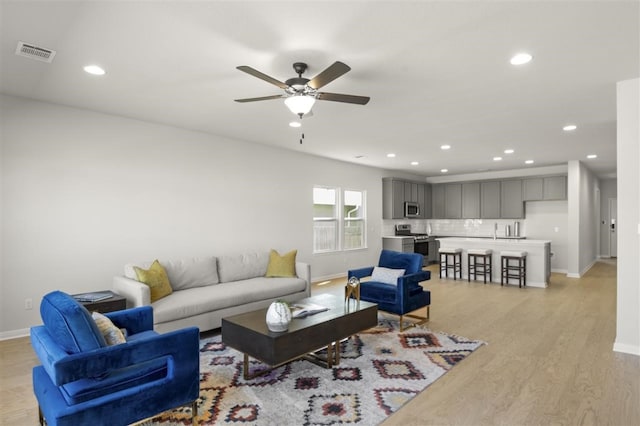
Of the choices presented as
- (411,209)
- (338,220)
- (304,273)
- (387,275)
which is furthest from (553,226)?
(304,273)

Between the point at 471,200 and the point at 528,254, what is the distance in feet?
9.77

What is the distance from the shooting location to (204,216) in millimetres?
5527

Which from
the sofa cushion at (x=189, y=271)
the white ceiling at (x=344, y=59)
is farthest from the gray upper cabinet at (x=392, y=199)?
the sofa cushion at (x=189, y=271)

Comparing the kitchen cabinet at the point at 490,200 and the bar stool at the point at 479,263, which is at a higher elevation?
the kitchen cabinet at the point at 490,200

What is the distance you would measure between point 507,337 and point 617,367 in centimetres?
100

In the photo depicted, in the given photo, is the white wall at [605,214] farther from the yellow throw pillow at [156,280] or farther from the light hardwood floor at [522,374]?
the yellow throw pillow at [156,280]

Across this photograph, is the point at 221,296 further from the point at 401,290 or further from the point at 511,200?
the point at 511,200

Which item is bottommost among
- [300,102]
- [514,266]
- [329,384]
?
[329,384]

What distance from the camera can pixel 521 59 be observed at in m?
2.97

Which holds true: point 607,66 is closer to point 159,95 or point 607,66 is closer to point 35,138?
point 159,95

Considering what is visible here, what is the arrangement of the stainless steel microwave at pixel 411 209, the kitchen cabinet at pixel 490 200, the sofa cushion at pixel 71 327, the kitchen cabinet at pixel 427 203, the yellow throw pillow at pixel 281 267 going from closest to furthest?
the sofa cushion at pixel 71 327 < the yellow throw pillow at pixel 281 267 < the kitchen cabinet at pixel 490 200 < the stainless steel microwave at pixel 411 209 < the kitchen cabinet at pixel 427 203

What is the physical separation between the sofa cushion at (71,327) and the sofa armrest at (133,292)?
165cm

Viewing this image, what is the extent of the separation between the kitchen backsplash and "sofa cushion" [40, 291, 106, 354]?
7.97 m

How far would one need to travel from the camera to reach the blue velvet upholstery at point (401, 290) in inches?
168
